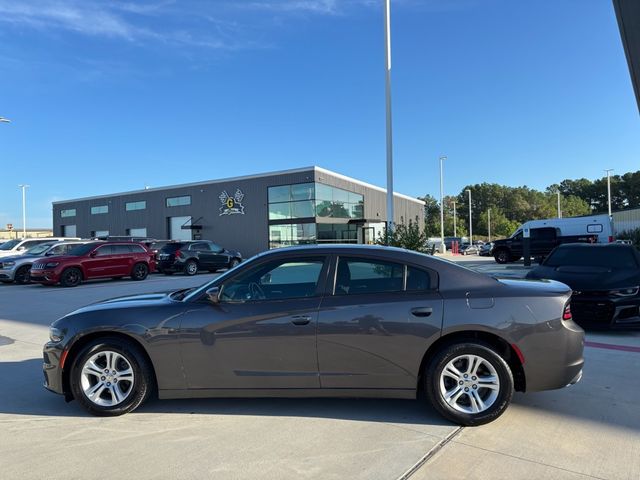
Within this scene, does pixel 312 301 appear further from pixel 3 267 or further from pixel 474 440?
pixel 3 267

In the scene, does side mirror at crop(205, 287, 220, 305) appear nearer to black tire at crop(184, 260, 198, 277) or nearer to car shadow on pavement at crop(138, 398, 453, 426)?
car shadow on pavement at crop(138, 398, 453, 426)

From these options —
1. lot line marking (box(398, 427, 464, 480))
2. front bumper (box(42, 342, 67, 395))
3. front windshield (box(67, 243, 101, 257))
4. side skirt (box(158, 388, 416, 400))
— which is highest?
front windshield (box(67, 243, 101, 257))

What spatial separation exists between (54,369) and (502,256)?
88.8ft

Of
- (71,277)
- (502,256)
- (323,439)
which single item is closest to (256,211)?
(502,256)

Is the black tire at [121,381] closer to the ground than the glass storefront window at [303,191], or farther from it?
closer to the ground

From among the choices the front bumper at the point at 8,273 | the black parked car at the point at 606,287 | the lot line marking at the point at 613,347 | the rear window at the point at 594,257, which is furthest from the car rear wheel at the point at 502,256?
the front bumper at the point at 8,273

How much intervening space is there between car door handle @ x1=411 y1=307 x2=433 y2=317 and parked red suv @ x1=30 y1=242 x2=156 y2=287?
618 inches

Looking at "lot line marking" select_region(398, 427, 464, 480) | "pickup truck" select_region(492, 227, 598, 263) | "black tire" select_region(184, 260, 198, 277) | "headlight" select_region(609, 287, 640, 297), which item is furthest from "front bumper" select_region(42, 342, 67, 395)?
"pickup truck" select_region(492, 227, 598, 263)

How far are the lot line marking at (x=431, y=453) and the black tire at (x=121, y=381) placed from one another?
2418mm

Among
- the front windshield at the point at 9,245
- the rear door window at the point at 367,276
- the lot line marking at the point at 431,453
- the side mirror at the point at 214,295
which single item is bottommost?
the lot line marking at the point at 431,453

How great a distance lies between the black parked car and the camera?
736cm

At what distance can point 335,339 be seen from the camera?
3.99 m

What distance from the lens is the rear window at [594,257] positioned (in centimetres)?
848

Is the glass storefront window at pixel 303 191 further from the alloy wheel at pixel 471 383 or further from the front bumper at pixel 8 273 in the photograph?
the alloy wheel at pixel 471 383
